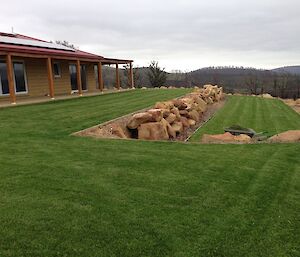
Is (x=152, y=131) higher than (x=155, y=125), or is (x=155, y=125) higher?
(x=155, y=125)

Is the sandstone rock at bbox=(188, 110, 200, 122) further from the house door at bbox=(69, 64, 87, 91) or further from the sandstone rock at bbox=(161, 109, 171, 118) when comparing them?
the house door at bbox=(69, 64, 87, 91)

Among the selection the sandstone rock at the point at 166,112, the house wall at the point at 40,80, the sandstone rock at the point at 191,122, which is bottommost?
the sandstone rock at the point at 191,122

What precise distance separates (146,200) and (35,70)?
45.6 ft

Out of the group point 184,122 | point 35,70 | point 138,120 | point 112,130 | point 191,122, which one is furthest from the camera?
point 35,70

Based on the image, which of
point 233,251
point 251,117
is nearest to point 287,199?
point 233,251

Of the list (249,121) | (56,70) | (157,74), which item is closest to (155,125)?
(249,121)

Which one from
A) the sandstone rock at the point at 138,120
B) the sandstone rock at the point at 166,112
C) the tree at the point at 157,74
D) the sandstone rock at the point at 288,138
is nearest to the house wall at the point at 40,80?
the sandstone rock at the point at 166,112

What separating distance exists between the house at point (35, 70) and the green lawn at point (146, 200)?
7.53 meters

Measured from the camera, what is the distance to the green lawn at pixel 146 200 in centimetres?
309

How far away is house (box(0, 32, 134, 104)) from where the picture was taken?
13.1m

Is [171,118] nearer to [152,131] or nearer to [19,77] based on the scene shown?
[152,131]

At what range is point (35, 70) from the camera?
1606cm

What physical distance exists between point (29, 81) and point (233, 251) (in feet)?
48.6

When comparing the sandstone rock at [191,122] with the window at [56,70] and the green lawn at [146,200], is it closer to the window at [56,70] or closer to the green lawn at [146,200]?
the green lawn at [146,200]
